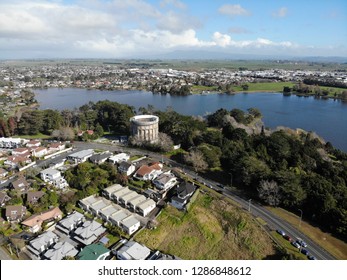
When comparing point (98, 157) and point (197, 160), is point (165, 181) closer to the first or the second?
point (197, 160)

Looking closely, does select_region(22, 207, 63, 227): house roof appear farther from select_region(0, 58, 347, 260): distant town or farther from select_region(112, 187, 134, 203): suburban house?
select_region(112, 187, 134, 203): suburban house

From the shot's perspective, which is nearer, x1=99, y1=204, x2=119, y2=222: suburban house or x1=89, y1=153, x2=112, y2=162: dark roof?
x1=99, y1=204, x2=119, y2=222: suburban house

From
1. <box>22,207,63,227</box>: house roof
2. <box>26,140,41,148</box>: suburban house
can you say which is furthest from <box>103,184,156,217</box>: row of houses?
<box>26,140,41,148</box>: suburban house

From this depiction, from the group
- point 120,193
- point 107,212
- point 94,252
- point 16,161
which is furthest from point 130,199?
point 16,161

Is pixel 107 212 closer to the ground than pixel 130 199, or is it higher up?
closer to the ground

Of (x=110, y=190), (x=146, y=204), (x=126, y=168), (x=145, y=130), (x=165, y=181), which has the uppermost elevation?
(x=145, y=130)

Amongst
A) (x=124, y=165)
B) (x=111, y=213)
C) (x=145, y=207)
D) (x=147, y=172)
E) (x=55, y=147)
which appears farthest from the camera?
(x=55, y=147)

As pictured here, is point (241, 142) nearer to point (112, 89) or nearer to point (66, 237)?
point (66, 237)

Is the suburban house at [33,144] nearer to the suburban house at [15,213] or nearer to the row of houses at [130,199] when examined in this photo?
the suburban house at [15,213]
